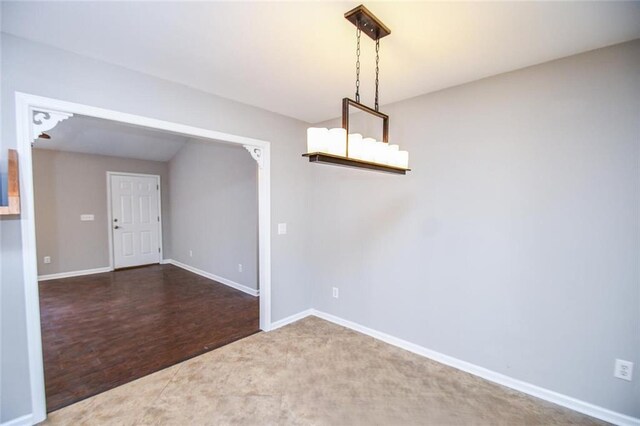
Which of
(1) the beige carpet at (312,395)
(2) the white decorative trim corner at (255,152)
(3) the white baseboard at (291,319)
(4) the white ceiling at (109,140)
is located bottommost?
(1) the beige carpet at (312,395)

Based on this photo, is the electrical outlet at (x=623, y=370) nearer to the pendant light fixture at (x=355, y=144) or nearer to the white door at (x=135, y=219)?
the pendant light fixture at (x=355, y=144)

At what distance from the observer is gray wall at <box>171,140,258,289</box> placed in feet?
15.5

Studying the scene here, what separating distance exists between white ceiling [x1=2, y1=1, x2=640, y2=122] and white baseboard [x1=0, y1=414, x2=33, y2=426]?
2515 mm

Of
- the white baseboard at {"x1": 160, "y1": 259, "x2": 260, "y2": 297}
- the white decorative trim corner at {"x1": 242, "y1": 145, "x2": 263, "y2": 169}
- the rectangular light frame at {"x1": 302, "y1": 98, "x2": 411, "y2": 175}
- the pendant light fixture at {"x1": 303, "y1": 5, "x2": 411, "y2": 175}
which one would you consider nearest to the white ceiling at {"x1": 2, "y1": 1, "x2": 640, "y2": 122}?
the pendant light fixture at {"x1": 303, "y1": 5, "x2": 411, "y2": 175}

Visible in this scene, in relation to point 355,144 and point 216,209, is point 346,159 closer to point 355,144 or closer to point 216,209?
point 355,144

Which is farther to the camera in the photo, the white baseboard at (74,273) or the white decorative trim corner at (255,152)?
the white baseboard at (74,273)

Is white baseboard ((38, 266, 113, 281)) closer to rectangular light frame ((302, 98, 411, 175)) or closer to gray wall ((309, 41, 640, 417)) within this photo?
gray wall ((309, 41, 640, 417))

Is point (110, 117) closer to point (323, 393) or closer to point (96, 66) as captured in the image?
point (96, 66)

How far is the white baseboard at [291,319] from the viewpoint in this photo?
11.2ft

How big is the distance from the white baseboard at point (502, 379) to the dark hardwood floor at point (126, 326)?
94 centimetres

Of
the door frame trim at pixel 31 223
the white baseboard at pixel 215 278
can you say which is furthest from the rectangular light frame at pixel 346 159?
the white baseboard at pixel 215 278

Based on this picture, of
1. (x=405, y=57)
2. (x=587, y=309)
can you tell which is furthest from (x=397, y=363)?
(x=405, y=57)

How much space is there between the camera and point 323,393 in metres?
2.27

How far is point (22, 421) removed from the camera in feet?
6.21
